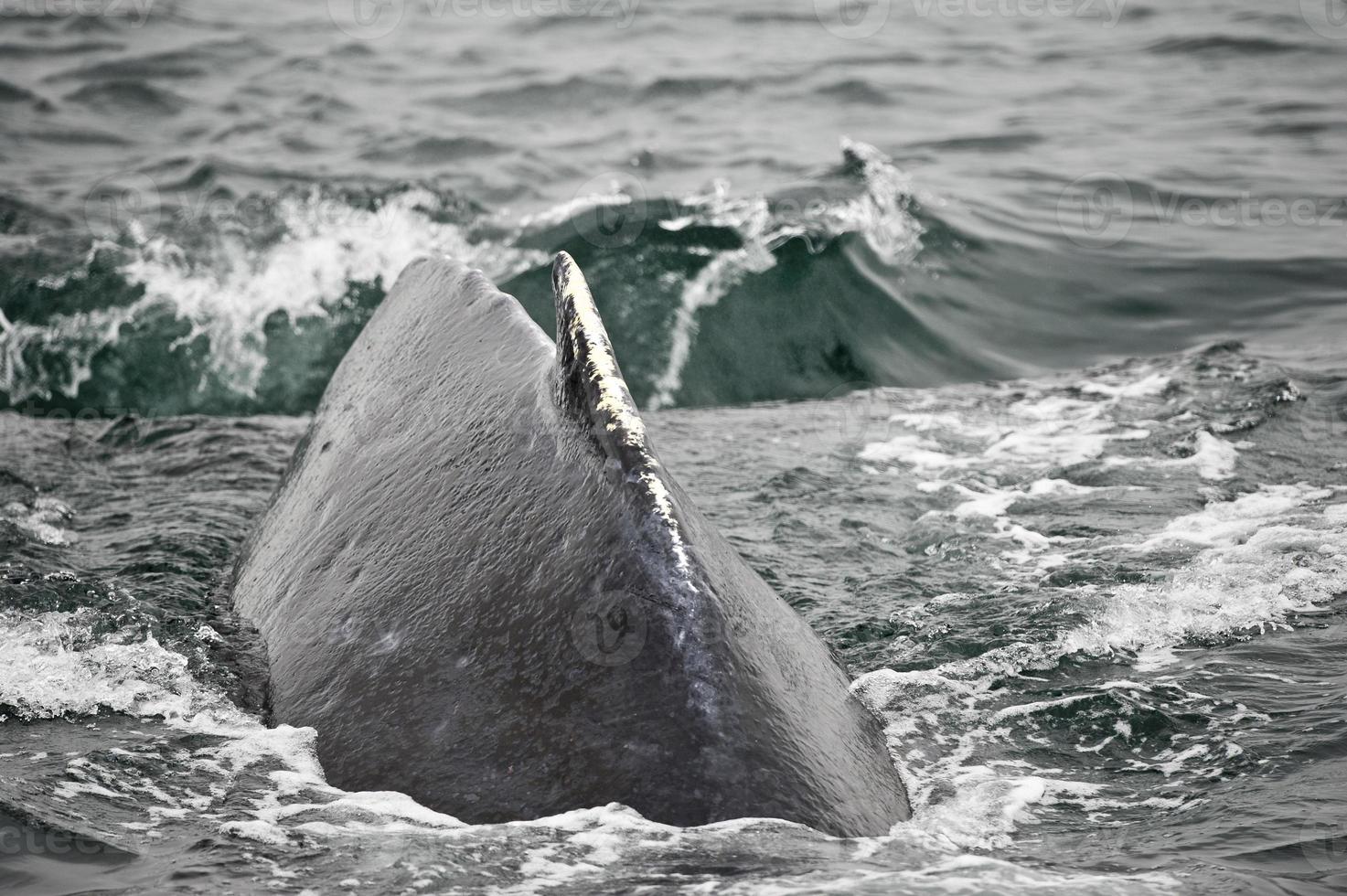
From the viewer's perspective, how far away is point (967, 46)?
19.7m

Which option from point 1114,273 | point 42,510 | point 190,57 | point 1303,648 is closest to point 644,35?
point 190,57

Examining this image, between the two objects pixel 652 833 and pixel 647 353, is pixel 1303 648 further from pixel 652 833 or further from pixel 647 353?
pixel 647 353

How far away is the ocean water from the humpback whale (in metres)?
A: 0.13

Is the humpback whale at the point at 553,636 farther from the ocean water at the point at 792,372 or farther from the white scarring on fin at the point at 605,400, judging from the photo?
the ocean water at the point at 792,372

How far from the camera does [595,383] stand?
→ 375cm

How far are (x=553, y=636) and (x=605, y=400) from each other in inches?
24.8

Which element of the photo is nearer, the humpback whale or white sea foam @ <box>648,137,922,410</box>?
the humpback whale

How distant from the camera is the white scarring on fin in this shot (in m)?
3.52

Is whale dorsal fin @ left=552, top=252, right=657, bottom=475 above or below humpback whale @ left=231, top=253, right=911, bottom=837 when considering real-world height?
above

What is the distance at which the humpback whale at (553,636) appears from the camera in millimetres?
3309

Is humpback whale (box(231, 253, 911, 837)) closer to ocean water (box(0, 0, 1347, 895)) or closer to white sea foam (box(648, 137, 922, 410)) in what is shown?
ocean water (box(0, 0, 1347, 895))

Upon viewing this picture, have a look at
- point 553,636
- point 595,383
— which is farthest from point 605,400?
point 553,636

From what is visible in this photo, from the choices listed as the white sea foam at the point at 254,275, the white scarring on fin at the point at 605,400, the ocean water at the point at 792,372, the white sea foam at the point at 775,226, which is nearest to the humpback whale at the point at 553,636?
the white scarring on fin at the point at 605,400

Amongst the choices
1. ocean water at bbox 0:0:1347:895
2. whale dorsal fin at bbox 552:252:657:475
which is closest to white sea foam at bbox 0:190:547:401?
ocean water at bbox 0:0:1347:895
